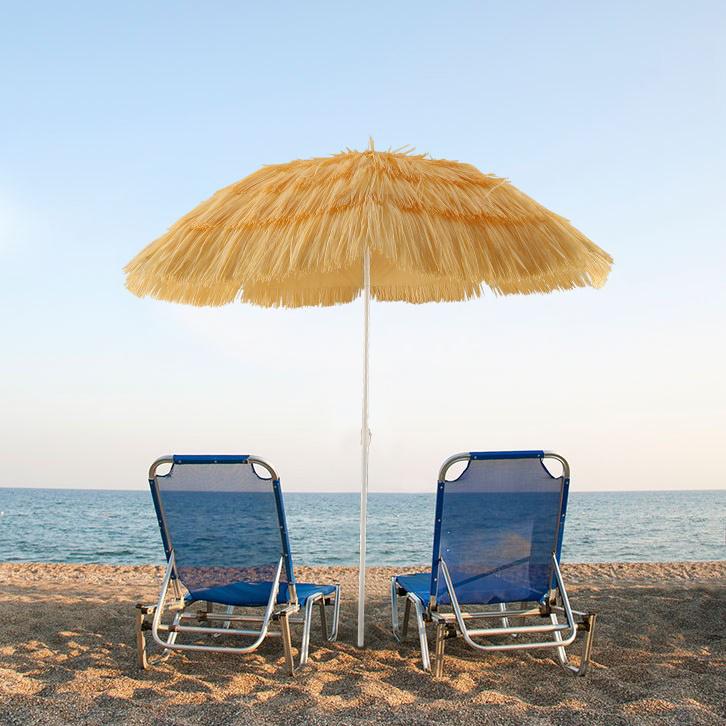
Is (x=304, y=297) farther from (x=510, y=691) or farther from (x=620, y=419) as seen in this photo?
(x=620, y=419)

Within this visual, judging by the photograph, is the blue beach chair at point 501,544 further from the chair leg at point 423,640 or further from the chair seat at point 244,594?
the chair seat at point 244,594

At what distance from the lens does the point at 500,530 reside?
2.89 metres

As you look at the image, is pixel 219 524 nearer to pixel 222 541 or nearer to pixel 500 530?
pixel 222 541

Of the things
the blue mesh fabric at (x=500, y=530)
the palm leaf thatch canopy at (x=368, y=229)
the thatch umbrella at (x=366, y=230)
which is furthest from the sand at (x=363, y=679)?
the palm leaf thatch canopy at (x=368, y=229)

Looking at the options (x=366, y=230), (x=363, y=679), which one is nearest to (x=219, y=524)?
(x=363, y=679)

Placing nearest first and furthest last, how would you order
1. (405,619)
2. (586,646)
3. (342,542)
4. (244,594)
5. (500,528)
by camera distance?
(586,646) → (500,528) → (244,594) → (405,619) → (342,542)

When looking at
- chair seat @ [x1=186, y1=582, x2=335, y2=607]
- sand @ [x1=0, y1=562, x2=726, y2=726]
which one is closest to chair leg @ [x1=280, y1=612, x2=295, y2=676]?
sand @ [x1=0, y1=562, x2=726, y2=726]

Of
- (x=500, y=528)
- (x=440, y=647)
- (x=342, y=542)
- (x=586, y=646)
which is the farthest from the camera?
(x=342, y=542)

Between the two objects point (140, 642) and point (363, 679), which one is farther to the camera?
point (140, 642)

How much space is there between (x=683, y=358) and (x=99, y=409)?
2769 centimetres

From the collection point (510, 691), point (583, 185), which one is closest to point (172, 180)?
point (583, 185)

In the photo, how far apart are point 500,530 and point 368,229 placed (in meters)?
1.57

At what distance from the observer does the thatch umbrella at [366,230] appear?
285 centimetres

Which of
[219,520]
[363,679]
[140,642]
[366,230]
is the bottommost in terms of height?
[363,679]
